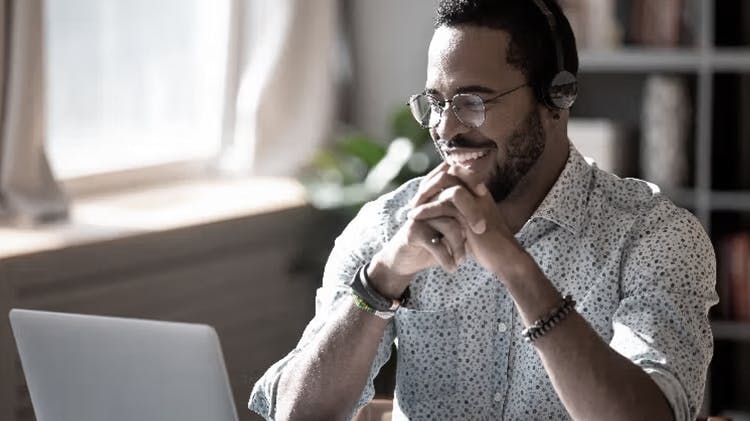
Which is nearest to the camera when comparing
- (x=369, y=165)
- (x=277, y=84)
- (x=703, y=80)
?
(x=703, y=80)

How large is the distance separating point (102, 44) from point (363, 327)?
2019 mm

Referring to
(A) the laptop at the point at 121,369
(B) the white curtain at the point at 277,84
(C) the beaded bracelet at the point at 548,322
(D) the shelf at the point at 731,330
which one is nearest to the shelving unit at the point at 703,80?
(D) the shelf at the point at 731,330

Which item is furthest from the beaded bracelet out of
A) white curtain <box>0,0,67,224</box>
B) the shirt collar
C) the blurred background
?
white curtain <box>0,0,67,224</box>

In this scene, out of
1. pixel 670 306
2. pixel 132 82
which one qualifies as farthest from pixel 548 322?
pixel 132 82

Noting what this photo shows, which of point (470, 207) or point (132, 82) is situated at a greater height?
point (470, 207)

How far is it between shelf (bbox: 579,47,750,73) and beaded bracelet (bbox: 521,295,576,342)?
2.17 metres

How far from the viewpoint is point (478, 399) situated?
191 centimetres

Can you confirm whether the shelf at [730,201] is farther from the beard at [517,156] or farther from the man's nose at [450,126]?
the man's nose at [450,126]

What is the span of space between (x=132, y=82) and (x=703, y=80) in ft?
5.41

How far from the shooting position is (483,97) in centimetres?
184

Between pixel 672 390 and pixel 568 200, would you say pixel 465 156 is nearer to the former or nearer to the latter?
pixel 568 200

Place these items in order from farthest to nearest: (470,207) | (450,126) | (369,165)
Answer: (369,165)
(450,126)
(470,207)

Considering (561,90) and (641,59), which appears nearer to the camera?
(561,90)

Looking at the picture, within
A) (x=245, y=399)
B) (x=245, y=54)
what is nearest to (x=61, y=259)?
(x=245, y=399)
